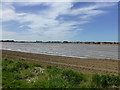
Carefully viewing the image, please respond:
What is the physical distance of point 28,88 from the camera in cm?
571

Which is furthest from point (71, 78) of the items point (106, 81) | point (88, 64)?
point (88, 64)

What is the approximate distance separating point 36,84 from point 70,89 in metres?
1.69

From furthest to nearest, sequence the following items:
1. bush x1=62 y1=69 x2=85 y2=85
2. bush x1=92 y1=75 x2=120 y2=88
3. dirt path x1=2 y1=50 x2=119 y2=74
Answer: dirt path x1=2 y1=50 x2=119 y2=74 → bush x1=62 y1=69 x2=85 y2=85 → bush x1=92 y1=75 x2=120 y2=88

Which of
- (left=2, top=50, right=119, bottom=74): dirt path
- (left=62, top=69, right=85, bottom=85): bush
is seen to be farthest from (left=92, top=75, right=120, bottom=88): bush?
(left=2, top=50, right=119, bottom=74): dirt path

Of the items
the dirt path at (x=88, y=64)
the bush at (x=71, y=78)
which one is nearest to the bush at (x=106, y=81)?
the bush at (x=71, y=78)

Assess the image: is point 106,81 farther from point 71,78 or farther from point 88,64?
point 88,64

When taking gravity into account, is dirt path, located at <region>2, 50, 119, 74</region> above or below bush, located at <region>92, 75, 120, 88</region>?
below

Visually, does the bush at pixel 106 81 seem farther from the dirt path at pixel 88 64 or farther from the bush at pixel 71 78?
the dirt path at pixel 88 64

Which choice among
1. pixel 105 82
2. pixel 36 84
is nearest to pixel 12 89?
pixel 36 84

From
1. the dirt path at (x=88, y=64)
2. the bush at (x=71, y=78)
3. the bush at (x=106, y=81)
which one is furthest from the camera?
the dirt path at (x=88, y=64)

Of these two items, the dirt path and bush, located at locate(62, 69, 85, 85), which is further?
the dirt path

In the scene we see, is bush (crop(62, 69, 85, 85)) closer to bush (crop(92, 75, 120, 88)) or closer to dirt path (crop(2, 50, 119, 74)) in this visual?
bush (crop(92, 75, 120, 88))

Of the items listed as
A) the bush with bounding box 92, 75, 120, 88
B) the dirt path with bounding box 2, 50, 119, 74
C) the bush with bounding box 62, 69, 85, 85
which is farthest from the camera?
the dirt path with bounding box 2, 50, 119, 74

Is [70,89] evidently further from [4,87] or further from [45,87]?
[4,87]
